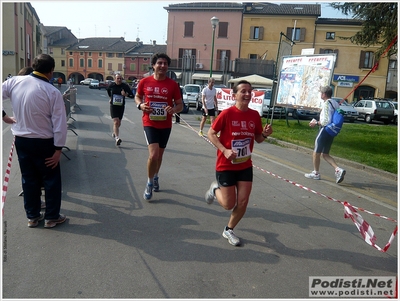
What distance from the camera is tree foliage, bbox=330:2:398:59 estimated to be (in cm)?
1238

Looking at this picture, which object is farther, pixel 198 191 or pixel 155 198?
pixel 198 191

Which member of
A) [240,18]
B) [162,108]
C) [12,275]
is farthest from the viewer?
[240,18]

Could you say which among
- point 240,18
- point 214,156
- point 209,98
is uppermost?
point 240,18

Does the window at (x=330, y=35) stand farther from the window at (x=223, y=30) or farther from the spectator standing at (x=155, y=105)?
the spectator standing at (x=155, y=105)

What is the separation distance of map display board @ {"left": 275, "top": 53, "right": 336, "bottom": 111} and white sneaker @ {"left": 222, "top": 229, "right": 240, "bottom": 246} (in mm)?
9450

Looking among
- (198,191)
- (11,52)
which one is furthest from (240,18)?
(198,191)

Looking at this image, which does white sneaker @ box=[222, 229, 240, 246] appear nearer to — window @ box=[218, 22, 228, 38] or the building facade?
the building facade

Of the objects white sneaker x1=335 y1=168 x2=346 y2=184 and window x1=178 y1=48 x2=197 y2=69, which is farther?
window x1=178 y1=48 x2=197 y2=69

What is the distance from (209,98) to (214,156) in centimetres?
508

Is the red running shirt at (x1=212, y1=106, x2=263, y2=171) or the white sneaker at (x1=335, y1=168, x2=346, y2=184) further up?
the red running shirt at (x1=212, y1=106, x2=263, y2=171)

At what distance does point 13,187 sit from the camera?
5.82m

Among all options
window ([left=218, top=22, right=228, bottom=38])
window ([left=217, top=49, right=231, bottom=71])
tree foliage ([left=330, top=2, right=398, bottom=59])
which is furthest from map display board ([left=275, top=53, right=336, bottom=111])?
window ([left=218, top=22, right=228, bottom=38])

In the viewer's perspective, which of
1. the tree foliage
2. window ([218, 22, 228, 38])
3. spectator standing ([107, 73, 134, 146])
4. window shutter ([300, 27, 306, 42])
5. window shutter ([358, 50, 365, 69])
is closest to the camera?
spectator standing ([107, 73, 134, 146])

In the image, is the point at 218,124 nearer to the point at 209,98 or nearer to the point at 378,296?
the point at 378,296
